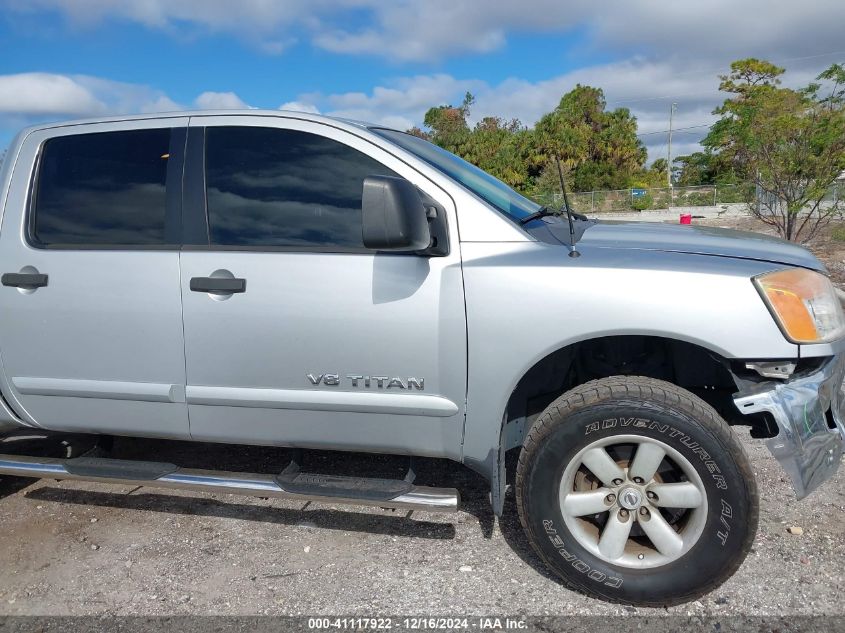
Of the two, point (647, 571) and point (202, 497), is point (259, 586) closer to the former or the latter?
point (202, 497)

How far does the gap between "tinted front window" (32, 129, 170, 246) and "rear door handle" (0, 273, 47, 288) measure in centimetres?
19

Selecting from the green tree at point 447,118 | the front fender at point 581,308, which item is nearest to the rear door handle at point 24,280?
the front fender at point 581,308

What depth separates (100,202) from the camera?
10.3ft

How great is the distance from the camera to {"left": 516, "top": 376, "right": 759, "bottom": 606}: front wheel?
2.45 m

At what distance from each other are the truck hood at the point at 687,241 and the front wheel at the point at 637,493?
542 mm

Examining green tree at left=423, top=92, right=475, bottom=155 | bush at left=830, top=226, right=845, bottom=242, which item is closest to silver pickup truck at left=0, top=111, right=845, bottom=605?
bush at left=830, top=226, right=845, bottom=242

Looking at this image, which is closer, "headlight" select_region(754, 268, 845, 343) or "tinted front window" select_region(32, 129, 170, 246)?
"headlight" select_region(754, 268, 845, 343)

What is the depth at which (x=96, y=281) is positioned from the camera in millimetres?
2998

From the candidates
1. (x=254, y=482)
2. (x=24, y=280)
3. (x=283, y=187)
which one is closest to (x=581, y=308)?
(x=283, y=187)

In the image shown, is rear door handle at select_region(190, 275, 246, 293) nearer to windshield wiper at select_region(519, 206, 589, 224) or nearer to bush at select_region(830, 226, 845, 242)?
windshield wiper at select_region(519, 206, 589, 224)

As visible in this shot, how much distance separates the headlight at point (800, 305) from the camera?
239cm

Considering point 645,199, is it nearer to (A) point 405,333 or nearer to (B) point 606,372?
(B) point 606,372

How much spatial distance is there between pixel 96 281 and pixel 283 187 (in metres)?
0.93

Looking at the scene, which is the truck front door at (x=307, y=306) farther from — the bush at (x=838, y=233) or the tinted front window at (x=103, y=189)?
the bush at (x=838, y=233)
